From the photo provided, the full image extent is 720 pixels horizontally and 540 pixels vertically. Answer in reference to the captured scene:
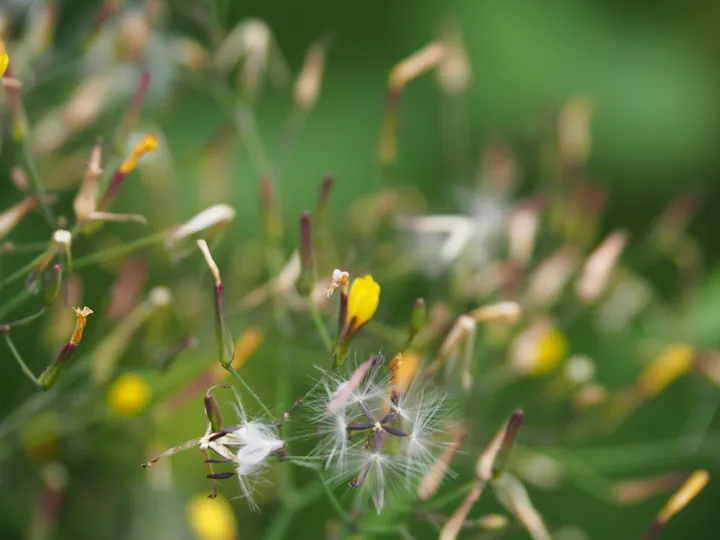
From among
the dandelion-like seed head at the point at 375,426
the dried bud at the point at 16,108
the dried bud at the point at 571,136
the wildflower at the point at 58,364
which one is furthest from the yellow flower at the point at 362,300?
the dried bud at the point at 571,136

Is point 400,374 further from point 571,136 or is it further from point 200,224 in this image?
point 571,136

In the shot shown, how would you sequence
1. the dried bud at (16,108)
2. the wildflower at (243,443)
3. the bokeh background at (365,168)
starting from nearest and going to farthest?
1. the wildflower at (243,443)
2. the dried bud at (16,108)
3. the bokeh background at (365,168)

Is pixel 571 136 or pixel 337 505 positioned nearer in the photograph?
pixel 337 505

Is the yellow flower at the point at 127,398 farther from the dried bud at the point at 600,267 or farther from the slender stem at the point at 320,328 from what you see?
the dried bud at the point at 600,267

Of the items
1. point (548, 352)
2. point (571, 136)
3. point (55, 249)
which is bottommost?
point (548, 352)

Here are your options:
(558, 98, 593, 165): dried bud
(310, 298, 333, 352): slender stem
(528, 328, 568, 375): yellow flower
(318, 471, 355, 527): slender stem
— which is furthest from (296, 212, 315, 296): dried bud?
(558, 98, 593, 165): dried bud

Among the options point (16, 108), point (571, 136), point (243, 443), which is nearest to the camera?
point (243, 443)

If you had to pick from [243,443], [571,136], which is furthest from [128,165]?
[571,136]
